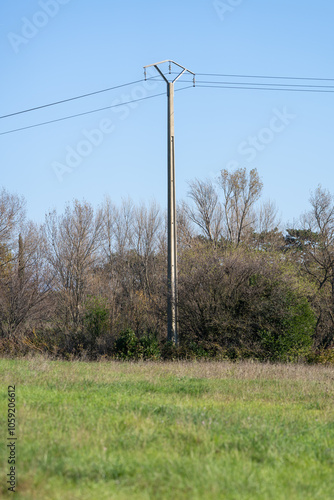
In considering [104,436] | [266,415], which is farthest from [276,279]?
[104,436]

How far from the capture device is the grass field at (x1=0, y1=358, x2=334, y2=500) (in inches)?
181

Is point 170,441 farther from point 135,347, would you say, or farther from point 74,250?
point 74,250

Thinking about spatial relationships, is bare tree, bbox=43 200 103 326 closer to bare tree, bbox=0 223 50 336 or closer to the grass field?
bare tree, bbox=0 223 50 336

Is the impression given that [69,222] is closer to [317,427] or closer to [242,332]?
[242,332]

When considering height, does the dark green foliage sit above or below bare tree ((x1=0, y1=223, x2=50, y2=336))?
below

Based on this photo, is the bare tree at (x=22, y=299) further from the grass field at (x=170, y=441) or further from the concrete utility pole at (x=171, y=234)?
the grass field at (x=170, y=441)

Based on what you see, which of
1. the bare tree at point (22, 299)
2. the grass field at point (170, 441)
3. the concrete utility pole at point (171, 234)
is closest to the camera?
the grass field at point (170, 441)

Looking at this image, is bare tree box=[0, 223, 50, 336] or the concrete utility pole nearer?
the concrete utility pole

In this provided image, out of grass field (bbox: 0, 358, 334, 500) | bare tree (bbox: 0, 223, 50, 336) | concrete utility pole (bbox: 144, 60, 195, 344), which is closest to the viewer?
grass field (bbox: 0, 358, 334, 500)

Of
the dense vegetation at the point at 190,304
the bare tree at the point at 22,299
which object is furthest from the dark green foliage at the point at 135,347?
the bare tree at the point at 22,299

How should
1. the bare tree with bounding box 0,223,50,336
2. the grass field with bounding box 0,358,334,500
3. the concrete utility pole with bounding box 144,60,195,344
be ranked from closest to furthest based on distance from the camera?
the grass field with bounding box 0,358,334,500, the concrete utility pole with bounding box 144,60,195,344, the bare tree with bounding box 0,223,50,336

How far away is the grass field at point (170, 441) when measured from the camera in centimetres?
459

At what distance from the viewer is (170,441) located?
6.04 meters

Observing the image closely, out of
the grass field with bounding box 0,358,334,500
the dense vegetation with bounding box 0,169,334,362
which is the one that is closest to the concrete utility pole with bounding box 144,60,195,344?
the dense vegetation with bounding box 0,169,334,362
